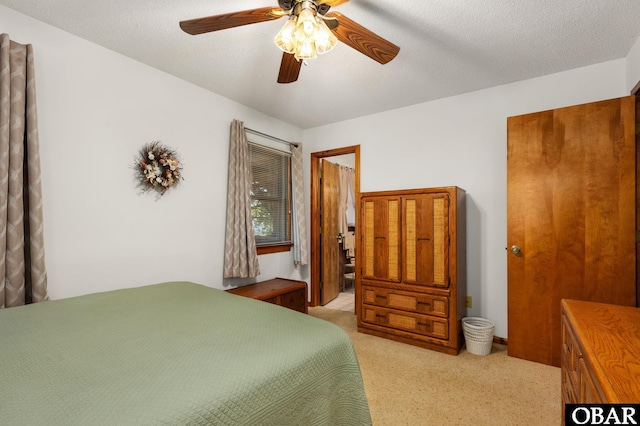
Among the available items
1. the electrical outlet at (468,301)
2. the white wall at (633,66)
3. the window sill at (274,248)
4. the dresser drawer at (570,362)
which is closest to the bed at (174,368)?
the dresser drawer at (570,362)

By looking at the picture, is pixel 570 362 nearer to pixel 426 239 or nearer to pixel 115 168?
pixel 426 239

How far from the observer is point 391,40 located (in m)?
2.19

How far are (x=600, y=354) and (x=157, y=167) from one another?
9.66 ft

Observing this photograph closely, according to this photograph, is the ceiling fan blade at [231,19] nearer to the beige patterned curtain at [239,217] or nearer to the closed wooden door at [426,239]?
the beige patterned curtain at [239,217]

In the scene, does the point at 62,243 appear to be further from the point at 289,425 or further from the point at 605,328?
the point at 605,328

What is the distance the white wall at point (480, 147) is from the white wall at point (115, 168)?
2083 millimetres

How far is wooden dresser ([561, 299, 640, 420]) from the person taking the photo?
823 mm

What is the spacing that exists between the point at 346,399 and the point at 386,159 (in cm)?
285

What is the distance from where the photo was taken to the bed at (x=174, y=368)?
2.47ft

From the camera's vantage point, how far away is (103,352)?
1.05m

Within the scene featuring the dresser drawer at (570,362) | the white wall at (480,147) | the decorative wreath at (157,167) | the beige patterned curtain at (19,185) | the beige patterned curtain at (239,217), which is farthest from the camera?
the beige patterned curtain at (239,217)

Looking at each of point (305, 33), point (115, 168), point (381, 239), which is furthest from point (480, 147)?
point (115, 168)

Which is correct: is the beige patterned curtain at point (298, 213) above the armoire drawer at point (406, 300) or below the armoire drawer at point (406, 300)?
above

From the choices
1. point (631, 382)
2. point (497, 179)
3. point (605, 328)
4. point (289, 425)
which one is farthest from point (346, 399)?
point (497, 179)
